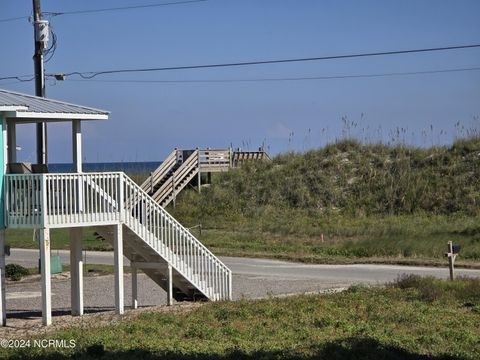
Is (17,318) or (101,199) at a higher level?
(101,199)

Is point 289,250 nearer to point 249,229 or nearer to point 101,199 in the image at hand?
point 249,229

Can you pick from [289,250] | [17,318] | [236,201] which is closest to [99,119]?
[17,318]

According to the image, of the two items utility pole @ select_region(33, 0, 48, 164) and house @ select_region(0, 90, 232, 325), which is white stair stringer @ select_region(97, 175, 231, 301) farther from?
utility pole @ select_region(33, 0, 48, 164)

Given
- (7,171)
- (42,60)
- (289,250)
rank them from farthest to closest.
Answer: (289,250)
(42,60)
(7,171)

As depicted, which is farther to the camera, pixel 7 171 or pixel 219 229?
pixel 219 229

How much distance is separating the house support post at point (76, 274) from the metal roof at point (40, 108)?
291 cm

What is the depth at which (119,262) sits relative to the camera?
Answer: 790 inches

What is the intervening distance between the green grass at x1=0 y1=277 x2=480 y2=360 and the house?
7.91ft

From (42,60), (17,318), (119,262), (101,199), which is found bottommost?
Answer: (17,318)

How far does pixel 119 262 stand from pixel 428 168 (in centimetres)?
3578

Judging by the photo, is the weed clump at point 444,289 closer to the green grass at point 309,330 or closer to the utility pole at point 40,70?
the green grass at point 309,330

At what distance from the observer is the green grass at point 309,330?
A: 43.3 ft

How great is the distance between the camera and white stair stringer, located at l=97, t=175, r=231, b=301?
20.7 metres

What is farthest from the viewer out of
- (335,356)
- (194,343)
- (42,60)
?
(42,60)
